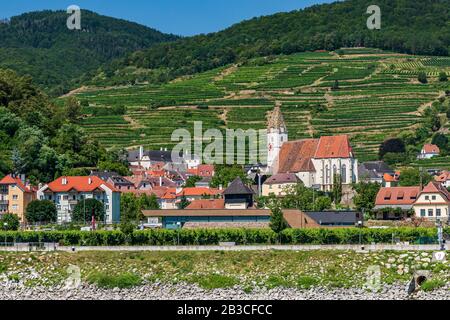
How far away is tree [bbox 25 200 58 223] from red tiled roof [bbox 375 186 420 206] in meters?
22.4

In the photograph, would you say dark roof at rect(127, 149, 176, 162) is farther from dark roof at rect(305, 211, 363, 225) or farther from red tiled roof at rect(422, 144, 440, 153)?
dark roof at rect(305, 211, 363, 225)

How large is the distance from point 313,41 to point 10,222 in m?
112

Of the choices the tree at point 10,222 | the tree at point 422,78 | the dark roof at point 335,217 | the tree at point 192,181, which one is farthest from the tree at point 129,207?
the tree at point 422,78

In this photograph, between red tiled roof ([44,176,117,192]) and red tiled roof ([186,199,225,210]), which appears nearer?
red tiled roof ([186,199,225,210])

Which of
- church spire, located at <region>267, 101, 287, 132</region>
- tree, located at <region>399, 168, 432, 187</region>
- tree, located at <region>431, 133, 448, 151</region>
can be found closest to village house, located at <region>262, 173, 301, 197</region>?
tree, located at <region>399, 168, 432, 187</region>

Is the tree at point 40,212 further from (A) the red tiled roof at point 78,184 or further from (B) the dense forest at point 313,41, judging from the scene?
(B) the dense forest at point 313,41

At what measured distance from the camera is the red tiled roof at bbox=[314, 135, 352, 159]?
97.7 metres

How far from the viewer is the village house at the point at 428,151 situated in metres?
116

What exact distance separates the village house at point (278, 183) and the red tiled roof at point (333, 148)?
162 inches

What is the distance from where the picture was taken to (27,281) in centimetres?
5081

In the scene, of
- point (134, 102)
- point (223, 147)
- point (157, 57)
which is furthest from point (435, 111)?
point (157, 57)

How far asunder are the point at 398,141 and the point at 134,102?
40.5 meters
